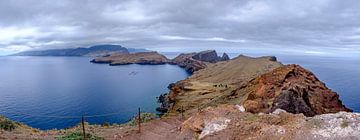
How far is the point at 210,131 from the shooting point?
77.7 ft

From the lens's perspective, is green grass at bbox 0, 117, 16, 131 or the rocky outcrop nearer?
green grass at bbox 0, 117, 16, 131

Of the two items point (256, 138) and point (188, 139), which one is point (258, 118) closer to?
point (256, 138)

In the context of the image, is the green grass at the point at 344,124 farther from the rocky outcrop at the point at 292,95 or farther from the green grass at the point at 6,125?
the green grass at the point at 6,125

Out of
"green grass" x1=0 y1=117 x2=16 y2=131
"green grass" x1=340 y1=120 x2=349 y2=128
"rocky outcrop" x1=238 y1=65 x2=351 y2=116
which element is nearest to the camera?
"green grass" x1=340 y1=120 x2=349 y2=128

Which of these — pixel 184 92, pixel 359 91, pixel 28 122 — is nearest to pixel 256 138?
pixel 28 122

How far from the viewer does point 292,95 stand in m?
32.7

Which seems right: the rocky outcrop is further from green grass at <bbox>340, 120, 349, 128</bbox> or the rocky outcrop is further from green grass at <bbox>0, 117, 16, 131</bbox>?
green grass at <bbox>0, 117, 16, 131</bbox>

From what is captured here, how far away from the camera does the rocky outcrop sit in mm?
32406

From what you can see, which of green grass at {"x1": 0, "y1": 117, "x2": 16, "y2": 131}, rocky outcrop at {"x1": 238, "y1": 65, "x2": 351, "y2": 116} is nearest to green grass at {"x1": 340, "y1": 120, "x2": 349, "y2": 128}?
rocky outcrop at {"x1": 238, "y1": 65, "x2": 351, "y2": 116}

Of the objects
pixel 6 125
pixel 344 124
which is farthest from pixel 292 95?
pixel 6 125

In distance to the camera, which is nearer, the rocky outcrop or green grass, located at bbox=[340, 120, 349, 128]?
green grass, located at bbox=[340, 120, 349, 128]

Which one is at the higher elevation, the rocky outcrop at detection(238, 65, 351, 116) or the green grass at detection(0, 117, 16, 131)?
the rocky outcrop at detection(238, 65, 351, 116)

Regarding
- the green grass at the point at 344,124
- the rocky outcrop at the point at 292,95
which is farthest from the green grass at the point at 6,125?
the green grass at the point at 344,124

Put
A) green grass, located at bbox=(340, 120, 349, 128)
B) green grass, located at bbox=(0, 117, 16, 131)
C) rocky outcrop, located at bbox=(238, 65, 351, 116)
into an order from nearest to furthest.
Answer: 1. green grass, located at bbox=(340, 120, 349, 128)
2. green grass, located at bbox=(0, 117, 16, 131)
3. rocky outcrop, located at bbox=(238, 65, 351, 116)
